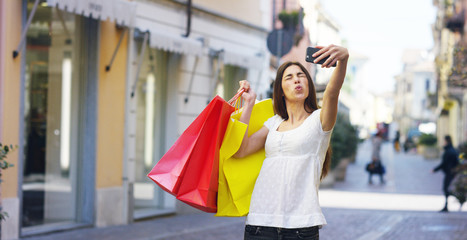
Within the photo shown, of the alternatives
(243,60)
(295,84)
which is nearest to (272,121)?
(295,84)

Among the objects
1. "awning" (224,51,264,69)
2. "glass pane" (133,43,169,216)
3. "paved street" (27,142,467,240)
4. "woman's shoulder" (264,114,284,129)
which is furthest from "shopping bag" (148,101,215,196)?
"awning" (224,51,264,69)

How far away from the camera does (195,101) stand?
1502cm

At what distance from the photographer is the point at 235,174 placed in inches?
152

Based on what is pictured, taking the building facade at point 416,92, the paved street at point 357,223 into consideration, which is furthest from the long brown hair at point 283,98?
the building facade at point 416,92

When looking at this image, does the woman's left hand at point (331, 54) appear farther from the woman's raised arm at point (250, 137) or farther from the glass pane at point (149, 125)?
the glass pane at point (149, 125)

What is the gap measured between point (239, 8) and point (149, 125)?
15.1ft

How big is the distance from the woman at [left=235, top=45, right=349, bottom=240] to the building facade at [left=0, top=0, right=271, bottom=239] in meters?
6.50

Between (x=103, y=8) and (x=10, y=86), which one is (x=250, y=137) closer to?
(x=10, y=86)

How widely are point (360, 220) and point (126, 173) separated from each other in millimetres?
4358

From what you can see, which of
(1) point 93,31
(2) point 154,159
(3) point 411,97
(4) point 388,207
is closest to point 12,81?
(1) point 93,31

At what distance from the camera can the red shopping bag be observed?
3.78 metres

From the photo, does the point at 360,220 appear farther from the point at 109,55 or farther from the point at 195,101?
A: the point at 109,55

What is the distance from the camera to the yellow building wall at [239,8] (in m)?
15.6

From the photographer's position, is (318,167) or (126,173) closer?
(318,167)
